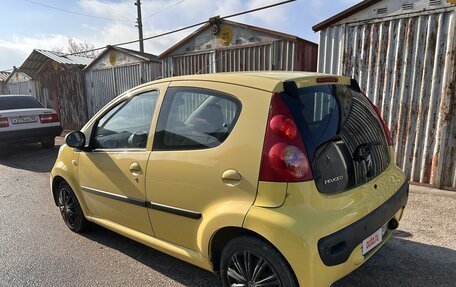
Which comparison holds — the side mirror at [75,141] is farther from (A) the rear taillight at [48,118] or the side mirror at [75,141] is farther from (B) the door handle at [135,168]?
(A) the rear taillight at [48,118]

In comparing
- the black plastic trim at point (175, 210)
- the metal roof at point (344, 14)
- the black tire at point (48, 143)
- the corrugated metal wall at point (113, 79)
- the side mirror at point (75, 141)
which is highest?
the metal roof at point (344, 14)

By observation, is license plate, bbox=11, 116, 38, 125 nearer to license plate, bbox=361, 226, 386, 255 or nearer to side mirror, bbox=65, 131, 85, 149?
side mirror, bbox=65, 131, 85, 149

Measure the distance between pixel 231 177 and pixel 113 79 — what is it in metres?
10.2

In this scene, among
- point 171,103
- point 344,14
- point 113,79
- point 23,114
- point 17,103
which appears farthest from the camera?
point 113,79

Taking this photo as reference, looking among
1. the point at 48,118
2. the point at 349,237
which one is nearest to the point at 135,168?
the point at 349,237

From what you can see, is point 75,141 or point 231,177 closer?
point 231,177

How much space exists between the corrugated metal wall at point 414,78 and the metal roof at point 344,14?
14 centimetres

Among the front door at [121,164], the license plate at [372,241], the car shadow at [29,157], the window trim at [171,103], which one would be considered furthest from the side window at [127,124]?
the car shadow at [29,157]

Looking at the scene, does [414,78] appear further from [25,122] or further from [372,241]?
[25,122]

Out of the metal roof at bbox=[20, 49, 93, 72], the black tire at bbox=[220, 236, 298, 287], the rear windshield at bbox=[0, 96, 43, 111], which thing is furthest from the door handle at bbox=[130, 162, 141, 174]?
the metal roof at bbox=[20, 49, 93, 72]

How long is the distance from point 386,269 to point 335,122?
156cm

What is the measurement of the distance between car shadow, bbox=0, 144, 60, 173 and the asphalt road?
330cm

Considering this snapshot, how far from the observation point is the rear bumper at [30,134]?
8586 mm

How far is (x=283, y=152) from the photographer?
2.02m
